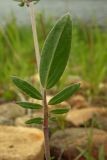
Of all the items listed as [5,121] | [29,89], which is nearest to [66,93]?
[29,89]

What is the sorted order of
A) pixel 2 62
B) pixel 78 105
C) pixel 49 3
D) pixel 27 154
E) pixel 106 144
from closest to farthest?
pixel 27 154 → pixel 106 144 → pixel 78 105 → pixel 2 62 → pixel 49 3

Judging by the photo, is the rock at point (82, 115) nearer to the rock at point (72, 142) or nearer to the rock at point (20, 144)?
the rock at point (72, 142)

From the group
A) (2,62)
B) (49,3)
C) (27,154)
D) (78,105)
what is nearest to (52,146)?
(27,154)

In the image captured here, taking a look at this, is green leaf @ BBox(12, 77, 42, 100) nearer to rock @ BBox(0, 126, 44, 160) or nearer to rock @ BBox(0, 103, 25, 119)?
rock @ BBox(0, 126, 44, 160)

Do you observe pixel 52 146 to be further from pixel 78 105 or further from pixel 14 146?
pixel 78 105

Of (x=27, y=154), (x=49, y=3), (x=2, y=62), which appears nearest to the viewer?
(x=27, y=154)

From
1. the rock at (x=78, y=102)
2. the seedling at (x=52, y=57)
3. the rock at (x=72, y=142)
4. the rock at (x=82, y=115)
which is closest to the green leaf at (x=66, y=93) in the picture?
the seedling at (x=52, y=57)
